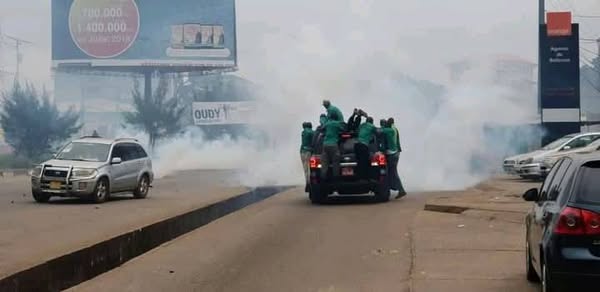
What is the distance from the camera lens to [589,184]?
272 inches

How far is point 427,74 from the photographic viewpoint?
29.4 metres

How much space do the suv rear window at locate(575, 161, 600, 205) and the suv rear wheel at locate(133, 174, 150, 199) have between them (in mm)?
16661

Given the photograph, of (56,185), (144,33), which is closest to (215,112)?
(144,33)

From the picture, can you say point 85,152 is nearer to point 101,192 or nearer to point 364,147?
point 101,192

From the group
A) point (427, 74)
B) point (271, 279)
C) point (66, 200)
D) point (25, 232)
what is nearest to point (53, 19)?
point (427, 74)

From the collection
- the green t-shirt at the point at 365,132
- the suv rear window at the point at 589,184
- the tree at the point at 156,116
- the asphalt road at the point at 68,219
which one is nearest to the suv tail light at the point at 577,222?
the suv rear window at the point at 589,184

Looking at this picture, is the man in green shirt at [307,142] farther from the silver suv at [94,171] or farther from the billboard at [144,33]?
the billboard at [144,33]

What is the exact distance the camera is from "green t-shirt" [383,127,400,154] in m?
19.7

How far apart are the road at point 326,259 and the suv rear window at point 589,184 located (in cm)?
217

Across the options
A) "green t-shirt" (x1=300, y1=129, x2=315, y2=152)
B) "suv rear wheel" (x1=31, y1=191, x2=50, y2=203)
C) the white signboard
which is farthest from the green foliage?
"green t-shirt" (x1=300, y1=129, x2=315, y2=152)

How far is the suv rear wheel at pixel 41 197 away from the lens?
66.1 ft

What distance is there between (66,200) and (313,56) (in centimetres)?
1283

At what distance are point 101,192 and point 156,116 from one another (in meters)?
43.2

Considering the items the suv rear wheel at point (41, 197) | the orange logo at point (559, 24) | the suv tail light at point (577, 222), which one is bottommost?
the suv rear wheel at point (41, 197)
